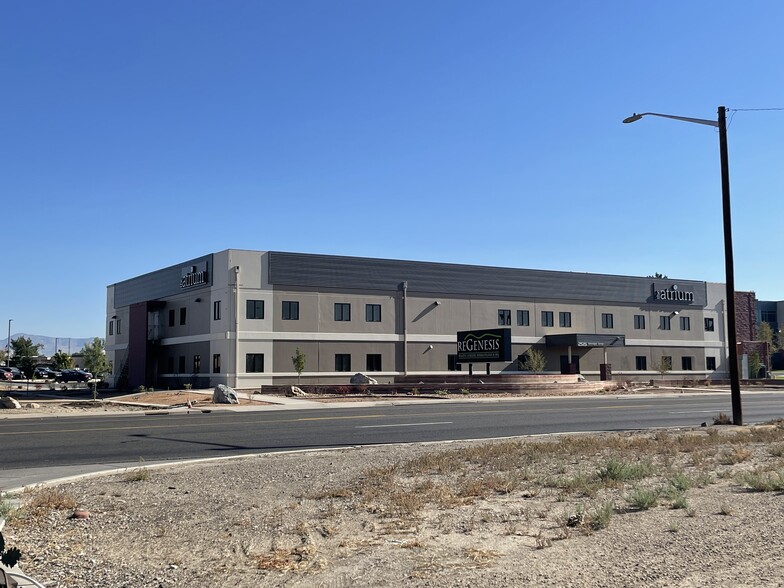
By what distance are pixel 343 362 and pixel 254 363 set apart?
630 centimetres

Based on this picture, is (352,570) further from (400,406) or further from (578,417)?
(400,406)

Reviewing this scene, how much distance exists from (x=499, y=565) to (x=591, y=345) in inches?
2112

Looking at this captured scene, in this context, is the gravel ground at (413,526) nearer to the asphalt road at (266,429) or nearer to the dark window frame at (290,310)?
the asphalt road at (266,429)

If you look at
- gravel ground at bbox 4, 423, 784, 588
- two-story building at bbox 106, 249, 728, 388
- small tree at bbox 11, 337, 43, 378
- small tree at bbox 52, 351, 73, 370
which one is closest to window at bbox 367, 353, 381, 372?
two-story building at bbox 106, 249, 728, 388

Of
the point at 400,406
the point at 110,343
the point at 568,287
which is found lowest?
the point at 400,406

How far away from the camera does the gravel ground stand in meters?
6.00

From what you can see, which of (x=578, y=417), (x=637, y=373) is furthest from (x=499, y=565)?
Answer: (x=637, y=373)

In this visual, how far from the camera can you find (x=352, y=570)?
20.2 ft

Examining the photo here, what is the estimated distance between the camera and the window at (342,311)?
168 feet

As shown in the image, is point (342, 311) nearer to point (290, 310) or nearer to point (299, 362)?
point (290, 310)

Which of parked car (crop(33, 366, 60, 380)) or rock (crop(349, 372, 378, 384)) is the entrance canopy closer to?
rock (crop(349, 372, 378, 384))

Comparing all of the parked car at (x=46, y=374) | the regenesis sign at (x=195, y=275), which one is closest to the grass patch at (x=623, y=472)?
the regenesis sign at (x=195, y=275)

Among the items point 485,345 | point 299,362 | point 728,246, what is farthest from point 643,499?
point 485,345

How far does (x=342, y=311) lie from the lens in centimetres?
5131
